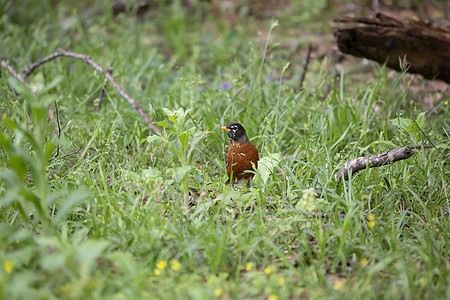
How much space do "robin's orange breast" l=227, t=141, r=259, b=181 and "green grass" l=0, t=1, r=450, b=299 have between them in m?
0.10

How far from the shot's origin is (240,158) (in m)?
2.95

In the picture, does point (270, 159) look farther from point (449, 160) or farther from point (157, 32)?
point (157, 32)

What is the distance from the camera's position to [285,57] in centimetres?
596

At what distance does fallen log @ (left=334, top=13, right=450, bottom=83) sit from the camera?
395cm

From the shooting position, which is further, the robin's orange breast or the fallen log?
the fallen log

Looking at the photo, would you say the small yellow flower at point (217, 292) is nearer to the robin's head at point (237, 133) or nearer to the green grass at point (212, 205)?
the green grass at point (212, 205)

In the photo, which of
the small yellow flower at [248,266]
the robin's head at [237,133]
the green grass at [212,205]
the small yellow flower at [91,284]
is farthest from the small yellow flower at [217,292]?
the robin's head at [237,133]

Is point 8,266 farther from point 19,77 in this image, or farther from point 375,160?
point 19,77

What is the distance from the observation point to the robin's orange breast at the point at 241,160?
296 cm

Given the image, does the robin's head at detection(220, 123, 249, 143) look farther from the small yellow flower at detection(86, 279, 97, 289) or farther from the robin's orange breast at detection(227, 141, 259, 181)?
the small yellow flower at detection(86, 279, 97, 289)

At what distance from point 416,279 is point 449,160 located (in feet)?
4.85

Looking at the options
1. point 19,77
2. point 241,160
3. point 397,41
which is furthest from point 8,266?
point 397,41

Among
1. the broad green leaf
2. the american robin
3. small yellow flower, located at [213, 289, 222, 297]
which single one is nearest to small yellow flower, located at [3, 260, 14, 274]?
small yellow flower, located at [213, 289, 222, 297]

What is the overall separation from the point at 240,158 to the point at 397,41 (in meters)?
2.13
